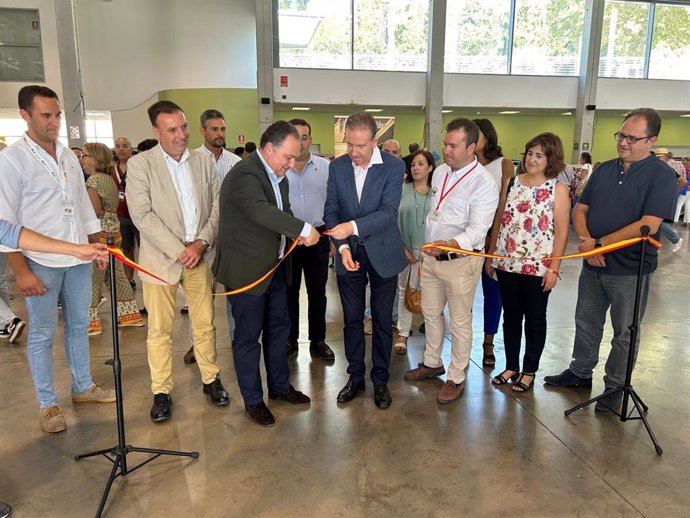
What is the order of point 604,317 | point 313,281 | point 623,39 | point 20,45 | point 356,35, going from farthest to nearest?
point 623,39
point 20,45
point 356,35
point 313,281
point 604,317

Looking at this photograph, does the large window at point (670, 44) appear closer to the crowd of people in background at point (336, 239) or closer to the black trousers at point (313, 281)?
the crowd of people in background at point (336, 239)

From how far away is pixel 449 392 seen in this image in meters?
3.22

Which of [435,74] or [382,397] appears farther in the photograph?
[435,74]

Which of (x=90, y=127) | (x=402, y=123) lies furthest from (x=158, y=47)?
(x=402, y=123)

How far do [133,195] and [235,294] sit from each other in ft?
2.77

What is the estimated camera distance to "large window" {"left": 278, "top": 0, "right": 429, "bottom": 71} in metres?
12.6

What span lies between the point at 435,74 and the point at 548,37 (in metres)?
3.85

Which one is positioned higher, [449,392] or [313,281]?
[313,281]

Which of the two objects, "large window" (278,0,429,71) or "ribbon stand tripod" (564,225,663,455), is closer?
"ribbon stand tripod" (564,225,663,455)

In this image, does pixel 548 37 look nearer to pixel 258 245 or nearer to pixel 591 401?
pixel 591 401

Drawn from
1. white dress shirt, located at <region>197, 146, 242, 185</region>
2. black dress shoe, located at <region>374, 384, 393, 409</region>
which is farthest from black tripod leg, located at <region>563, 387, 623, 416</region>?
white dress shirt, located at <region>197, 146, 242, 185</region>

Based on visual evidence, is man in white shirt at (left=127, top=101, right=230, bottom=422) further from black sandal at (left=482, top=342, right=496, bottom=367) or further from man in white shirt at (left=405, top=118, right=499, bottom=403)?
black sandal at (left=482, top=342, right=496, bottom=367)

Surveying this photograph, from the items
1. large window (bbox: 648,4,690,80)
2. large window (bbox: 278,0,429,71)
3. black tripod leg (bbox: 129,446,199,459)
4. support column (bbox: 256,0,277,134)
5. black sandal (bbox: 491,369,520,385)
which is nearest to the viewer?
black tripod leg (bbox: 129,446,199,459)

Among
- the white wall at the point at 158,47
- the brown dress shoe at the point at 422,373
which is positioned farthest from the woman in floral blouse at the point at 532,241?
the white wall at the point at 158,47
